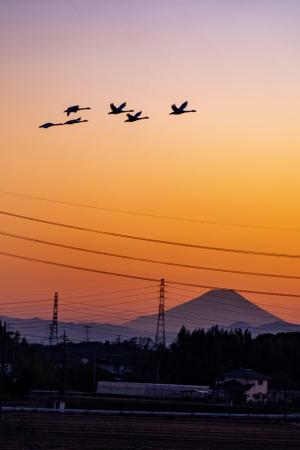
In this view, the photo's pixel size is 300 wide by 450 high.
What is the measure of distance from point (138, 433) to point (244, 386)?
182 ft

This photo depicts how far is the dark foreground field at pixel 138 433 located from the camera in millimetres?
45469

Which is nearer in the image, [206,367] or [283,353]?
[206,367]

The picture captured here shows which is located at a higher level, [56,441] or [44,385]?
[44,385]

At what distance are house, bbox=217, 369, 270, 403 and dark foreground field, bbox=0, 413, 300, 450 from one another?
3571 cm

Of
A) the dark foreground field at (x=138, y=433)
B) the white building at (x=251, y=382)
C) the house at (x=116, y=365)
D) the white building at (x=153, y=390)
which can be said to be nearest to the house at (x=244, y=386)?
the white building at (x=251, y=382)

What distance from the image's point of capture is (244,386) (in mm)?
107562

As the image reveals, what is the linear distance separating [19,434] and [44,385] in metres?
67.2

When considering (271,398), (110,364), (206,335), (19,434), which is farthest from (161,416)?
(110,364)

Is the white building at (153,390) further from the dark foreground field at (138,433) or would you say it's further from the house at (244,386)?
the dark foreground field at (138,433)

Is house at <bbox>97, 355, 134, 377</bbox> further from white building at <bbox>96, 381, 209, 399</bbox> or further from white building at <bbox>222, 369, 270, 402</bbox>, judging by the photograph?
white building at <bbox>222, 369, 270, 402</bbox>

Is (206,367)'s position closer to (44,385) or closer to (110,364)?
(44,385)

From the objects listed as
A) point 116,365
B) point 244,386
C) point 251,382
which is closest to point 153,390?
point 244,386

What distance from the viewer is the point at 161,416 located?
234 feet

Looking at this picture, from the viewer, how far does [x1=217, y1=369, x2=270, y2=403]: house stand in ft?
350
